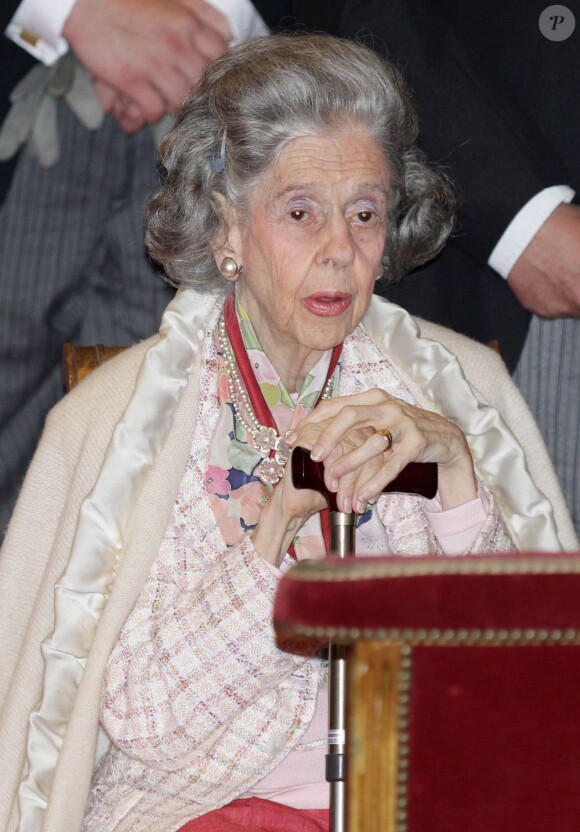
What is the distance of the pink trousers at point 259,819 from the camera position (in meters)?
1.64

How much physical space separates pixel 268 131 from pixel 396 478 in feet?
2.40

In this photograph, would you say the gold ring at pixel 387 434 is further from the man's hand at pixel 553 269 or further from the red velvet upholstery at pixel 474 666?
the man's hand at pixel 553 269

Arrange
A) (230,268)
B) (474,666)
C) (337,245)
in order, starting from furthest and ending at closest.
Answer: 1. (230,268)
2. (337,245)
3. (474,666)

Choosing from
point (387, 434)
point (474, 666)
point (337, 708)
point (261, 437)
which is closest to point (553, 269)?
point (261, 437)

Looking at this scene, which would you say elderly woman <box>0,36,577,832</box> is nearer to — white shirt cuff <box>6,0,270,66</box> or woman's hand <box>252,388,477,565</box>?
woman's hand <box>252,388,477,565</box>

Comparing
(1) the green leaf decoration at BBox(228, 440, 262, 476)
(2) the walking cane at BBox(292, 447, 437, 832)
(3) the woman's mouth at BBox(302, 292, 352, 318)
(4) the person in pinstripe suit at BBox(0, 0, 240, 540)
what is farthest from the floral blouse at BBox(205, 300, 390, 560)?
(4) the person in pinstripe suit at BBox(0, 0, 240, 540)

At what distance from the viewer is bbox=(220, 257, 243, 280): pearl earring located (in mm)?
1982

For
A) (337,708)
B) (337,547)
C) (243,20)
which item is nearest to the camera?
(337,708)

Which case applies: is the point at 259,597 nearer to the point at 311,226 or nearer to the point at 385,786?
the point at 311,226

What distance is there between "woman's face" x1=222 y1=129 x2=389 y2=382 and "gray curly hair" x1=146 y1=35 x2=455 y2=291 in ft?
0.11

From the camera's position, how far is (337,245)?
1832 millimetres

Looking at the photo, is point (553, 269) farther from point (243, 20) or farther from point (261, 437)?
point (261, 437)

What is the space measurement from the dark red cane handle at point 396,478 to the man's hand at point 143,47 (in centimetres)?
132

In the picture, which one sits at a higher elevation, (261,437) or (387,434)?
(261,437)
